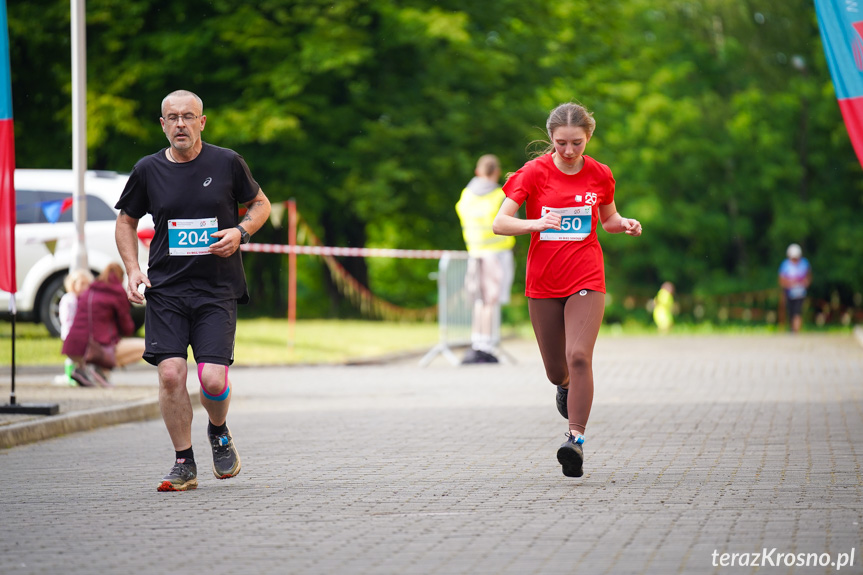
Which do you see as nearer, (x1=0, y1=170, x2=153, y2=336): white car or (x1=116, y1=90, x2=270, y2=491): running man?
(x1=116, y1=90, x2=270, y2=491): running man

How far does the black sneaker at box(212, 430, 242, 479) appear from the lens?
739cm

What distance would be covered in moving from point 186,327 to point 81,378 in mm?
6426

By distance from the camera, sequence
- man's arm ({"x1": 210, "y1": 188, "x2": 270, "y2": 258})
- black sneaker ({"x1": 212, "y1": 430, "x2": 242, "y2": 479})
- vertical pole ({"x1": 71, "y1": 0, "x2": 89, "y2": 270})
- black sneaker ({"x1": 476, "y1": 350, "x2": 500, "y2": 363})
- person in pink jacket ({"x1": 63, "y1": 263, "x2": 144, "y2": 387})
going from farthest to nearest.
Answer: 1. black sneaker ({"x1": 476, "y1": 350, "x2": 500, "y2": 363})
2. vertical pole ({"x1": 71, "y1": 0, "x2": 89, "y2": 270})
3. person in pink jacket ({"x1": 63, "y1": 263, "x2": 144, "y2": 387})
4. black sneaker ({"x1": 212, "y1": 430, "x2": 242, "y2": 479})
5. man's arm ({"x1": 210, "y1": 188, "x2": 270, "y2": 258})

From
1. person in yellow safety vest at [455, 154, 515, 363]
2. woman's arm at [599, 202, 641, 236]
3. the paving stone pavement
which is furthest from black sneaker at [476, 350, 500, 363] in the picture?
woman's arm at [599, 202, 641, 236]

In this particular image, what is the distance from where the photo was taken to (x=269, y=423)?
10766 mm

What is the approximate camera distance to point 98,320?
516 inches

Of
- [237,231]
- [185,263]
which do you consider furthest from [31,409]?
[237,231]

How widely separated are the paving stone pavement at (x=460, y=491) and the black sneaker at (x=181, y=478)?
0.10 meters

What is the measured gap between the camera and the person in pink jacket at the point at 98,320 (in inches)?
516

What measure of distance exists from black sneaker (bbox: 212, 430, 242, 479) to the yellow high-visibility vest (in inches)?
348

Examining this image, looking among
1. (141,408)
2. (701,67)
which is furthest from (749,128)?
(141,408)

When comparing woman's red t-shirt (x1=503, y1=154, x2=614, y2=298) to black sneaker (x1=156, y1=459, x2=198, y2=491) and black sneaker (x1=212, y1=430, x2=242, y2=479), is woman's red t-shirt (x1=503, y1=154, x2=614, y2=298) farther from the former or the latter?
black sneaker (x1=156, y1=459, x2=198, y2=491)

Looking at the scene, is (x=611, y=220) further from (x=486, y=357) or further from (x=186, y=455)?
(x=486, y=357)

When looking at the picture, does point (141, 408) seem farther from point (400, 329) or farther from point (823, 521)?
point (400, 329)
